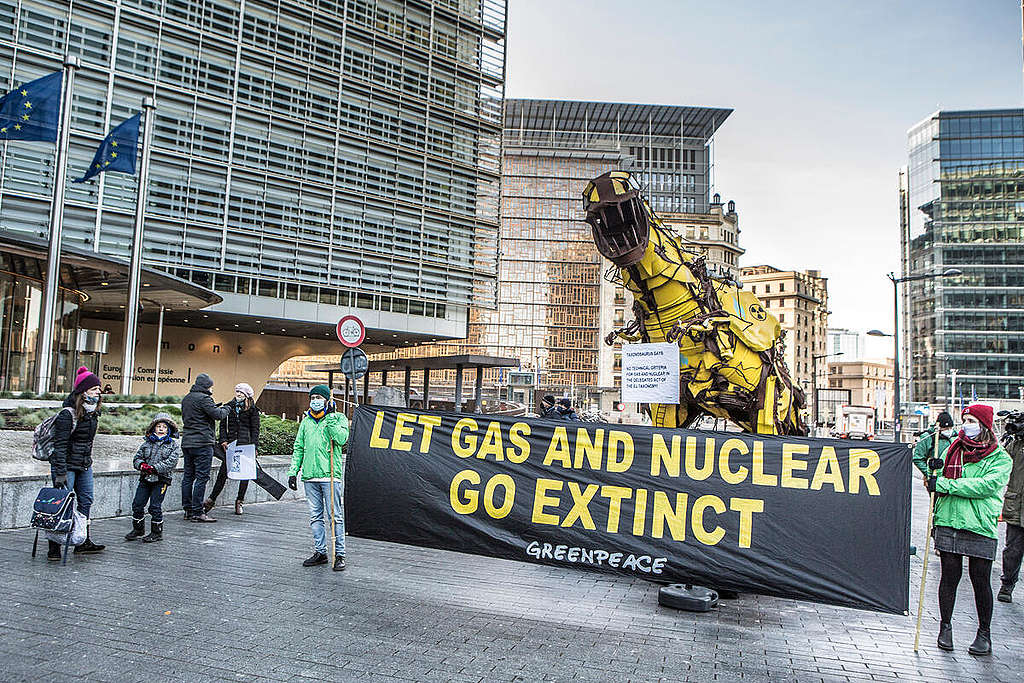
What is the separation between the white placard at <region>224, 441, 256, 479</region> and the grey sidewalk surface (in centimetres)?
253

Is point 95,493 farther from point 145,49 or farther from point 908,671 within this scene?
point 145,49

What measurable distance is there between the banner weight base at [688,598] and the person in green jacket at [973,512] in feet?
6.16

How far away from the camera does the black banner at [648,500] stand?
621cm

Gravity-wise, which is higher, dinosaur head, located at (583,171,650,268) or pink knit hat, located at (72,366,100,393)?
dinosaur head, located at (583,171,650,268)

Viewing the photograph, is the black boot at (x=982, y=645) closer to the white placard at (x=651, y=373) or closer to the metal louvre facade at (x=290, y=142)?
the white placard at (x=651, y=373)

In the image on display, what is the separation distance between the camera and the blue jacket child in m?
9.16

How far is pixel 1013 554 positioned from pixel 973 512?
127 inches

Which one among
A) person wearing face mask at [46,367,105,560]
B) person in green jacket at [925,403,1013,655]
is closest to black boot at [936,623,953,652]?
person in green jacket at [925,403,1013,655]

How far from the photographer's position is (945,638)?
630 cm

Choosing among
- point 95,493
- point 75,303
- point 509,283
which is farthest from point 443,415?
point 509,283

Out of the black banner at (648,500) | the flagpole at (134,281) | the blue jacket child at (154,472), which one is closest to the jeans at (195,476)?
the blue jacket child at (154,472)

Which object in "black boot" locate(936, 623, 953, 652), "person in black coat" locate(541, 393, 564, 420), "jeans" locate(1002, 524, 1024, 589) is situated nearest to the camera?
"black boot" locate(936, 623, 953, 652)

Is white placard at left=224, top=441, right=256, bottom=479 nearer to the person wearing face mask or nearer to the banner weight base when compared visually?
the person wearing face mask

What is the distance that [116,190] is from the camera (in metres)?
32.2
